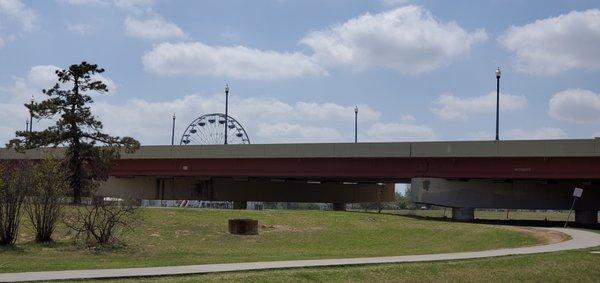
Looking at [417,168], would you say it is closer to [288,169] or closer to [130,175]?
[288,169]

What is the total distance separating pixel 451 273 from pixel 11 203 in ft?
56.6

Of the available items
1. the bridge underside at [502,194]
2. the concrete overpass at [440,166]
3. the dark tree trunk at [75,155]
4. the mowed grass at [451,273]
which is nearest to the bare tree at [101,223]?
the mowed grass at [451,273]

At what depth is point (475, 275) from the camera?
17531 mm

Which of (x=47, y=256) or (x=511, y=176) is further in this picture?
(x=511, y=176)

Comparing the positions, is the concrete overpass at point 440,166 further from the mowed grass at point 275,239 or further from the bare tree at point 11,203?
the bare tree at point 11,203

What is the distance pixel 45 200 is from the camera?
2716 centimetres

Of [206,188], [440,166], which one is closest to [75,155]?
[440,166]

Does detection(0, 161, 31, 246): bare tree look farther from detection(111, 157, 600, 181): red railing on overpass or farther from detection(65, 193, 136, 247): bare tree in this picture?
detection(111, 157, 600, 181): red railing on overpass

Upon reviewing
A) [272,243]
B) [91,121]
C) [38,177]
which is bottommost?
[272,243]

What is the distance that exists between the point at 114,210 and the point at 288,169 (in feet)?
108

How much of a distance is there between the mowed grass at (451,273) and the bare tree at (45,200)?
1406 centimetres

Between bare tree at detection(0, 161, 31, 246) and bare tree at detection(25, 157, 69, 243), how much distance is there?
0.46 meters

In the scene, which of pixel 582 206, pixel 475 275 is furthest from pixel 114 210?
pixel 582 206

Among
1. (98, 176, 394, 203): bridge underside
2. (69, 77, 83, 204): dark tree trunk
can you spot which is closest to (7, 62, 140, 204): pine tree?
(69, 77, 83, 204): dark tree trunk
